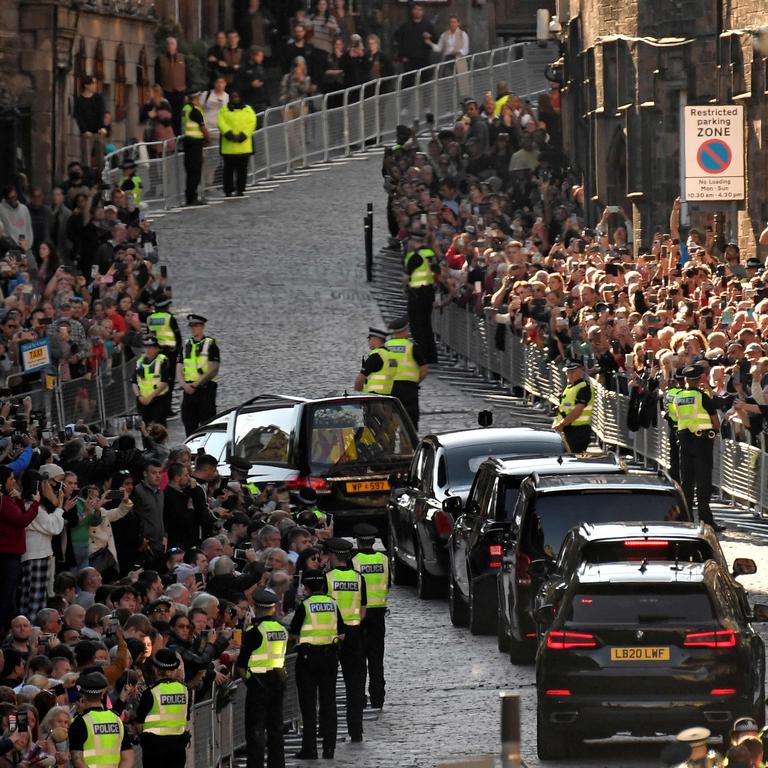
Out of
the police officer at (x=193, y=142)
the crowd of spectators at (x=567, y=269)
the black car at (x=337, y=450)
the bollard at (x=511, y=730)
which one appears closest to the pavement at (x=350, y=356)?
the police officer at (x=193, y=142)

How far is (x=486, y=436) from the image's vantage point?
2541 cm

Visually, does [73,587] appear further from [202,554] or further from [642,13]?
[642,13]

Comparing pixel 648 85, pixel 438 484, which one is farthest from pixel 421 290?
pixel 648 85

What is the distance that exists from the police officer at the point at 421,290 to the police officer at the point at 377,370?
6306 mm

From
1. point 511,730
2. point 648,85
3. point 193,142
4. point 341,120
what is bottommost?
point 511,730

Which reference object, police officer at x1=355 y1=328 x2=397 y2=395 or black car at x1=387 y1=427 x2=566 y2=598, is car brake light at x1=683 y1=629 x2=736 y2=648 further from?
police officer at x1=355 y1=328 x2=397 y2=395

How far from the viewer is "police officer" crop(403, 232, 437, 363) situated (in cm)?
3812

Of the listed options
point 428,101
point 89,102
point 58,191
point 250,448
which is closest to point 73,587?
point 250,448

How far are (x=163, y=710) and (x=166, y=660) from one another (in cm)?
28

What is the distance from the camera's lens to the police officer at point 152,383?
3291 centimetres

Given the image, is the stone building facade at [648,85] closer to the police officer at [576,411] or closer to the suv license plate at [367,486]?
the police officer at [576,411]

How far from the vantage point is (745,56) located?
49.6 metres

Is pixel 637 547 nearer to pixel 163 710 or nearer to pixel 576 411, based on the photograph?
pixel 163 710

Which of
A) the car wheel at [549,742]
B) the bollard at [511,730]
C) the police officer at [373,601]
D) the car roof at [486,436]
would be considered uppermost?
the car roof at [486,436]
